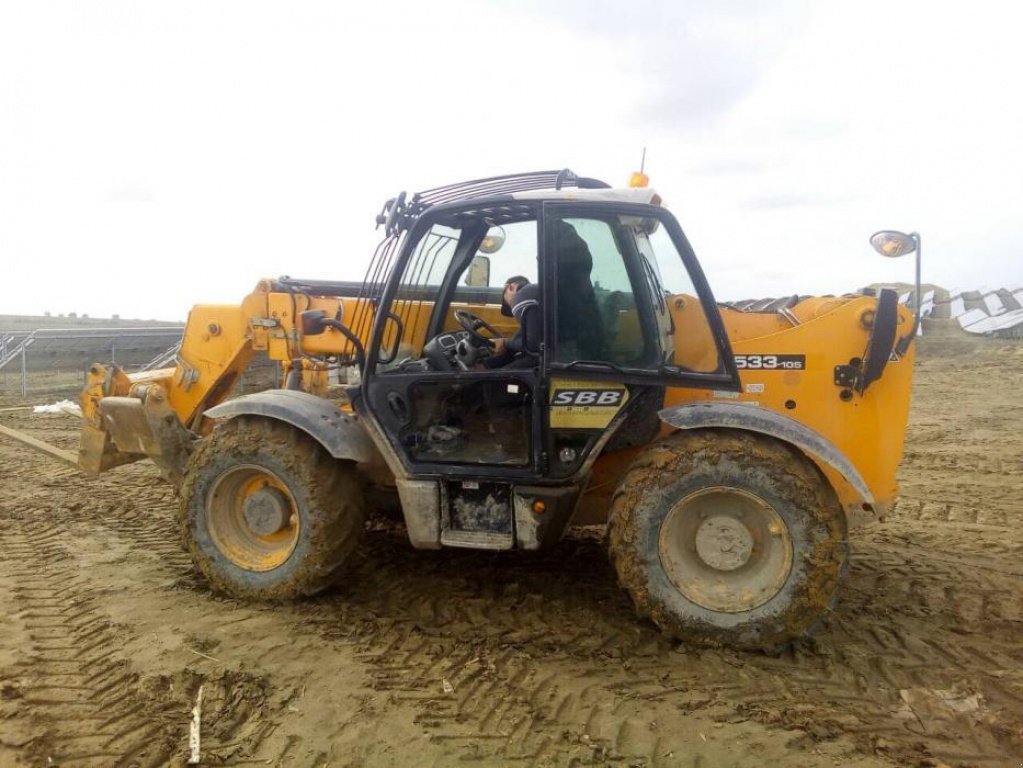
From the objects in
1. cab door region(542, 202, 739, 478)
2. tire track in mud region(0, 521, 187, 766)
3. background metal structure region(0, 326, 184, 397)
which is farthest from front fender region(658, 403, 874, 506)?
background metal structure region(0, 326, 184, 397)

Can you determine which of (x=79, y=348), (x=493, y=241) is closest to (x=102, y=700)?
(x=493, y=241)

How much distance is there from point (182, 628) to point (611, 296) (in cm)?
290

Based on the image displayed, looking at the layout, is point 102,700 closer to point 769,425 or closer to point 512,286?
point 512,286

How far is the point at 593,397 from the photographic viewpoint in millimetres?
3877

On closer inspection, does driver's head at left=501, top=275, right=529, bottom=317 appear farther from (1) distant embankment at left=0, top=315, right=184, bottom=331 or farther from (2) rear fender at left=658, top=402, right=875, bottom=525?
(1) distant embankment at left=0, top=315, right=184, bottom=331

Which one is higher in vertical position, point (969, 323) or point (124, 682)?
point (969, 323)

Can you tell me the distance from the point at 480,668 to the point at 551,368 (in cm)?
153

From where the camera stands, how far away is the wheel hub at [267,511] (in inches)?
174

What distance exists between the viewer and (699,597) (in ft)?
12.2

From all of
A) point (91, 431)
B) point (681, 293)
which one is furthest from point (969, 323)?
point (91, 431)

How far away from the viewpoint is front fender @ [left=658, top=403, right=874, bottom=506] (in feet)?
11.8

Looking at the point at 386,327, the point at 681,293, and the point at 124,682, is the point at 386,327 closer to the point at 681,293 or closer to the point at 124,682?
the point at 681,293

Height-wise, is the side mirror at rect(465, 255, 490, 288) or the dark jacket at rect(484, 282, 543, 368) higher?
the side mirror at rect(465, 255, 490, 288)

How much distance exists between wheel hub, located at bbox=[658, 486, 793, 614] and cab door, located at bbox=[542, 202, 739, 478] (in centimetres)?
57
